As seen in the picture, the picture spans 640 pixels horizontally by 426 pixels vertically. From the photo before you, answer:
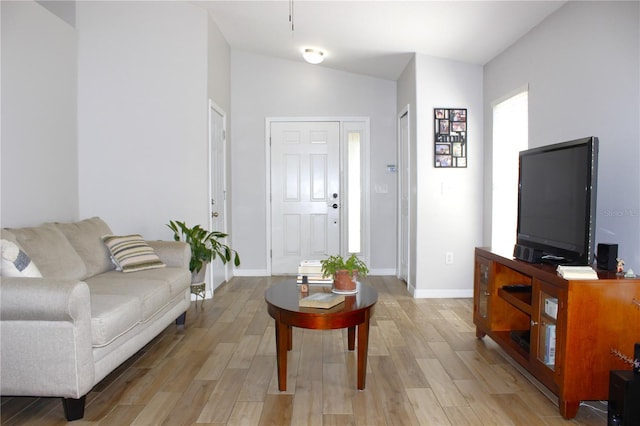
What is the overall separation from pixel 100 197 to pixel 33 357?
8.67 feet

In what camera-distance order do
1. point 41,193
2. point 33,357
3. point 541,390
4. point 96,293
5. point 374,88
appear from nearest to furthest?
point 33,357 → point 541,390 → point 96,293 → point 41,193 → point 374,88

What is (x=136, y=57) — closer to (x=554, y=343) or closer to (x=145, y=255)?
(x=145, y=255)

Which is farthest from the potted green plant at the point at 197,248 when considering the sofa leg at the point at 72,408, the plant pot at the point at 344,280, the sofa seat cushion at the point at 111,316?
the sofa leg at the point at 72,408

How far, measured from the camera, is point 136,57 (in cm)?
436

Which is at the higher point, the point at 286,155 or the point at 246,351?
the point at 286,155

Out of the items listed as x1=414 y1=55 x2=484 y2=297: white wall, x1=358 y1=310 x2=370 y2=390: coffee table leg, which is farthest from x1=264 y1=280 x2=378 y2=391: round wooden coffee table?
x1=414 y1=55 x2=484 y2=297: white wall

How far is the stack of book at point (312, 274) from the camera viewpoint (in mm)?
2850

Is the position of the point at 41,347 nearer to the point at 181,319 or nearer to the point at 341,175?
the point at 181,319

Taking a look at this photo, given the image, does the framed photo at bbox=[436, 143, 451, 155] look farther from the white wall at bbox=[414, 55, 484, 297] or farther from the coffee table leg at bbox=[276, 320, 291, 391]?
the coffee table leg at bbox=[276, 320, 291, 391]

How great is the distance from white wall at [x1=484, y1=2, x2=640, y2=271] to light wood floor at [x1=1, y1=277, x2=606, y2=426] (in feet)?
3.43

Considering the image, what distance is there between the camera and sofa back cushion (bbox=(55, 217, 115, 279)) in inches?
124

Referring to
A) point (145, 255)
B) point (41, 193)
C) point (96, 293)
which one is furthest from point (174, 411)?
point (41, 193)

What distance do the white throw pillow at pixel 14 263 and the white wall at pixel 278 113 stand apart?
3.42 meters

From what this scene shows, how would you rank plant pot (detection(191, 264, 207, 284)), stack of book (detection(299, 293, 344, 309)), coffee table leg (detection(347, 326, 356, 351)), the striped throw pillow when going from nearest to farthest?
stack of book (detection(299, 293, 344, 309)), coffee table leg (detection(347, 326, 356, 351)), the striped throw pillow, plant pot (detection(191, 264, 207, 284))
